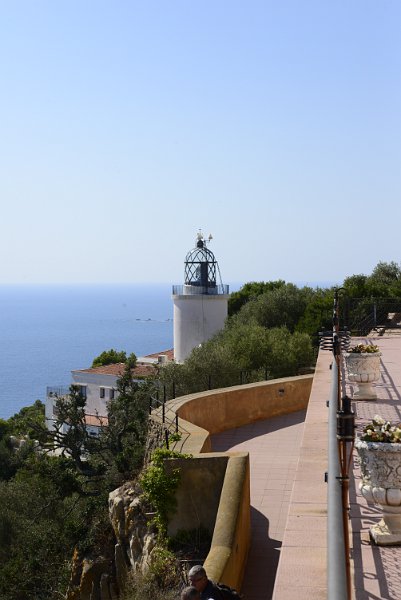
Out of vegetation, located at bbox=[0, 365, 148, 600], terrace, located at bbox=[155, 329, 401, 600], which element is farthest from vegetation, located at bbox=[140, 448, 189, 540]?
vegetation, located at bbox=[0, 365, 148, 600]

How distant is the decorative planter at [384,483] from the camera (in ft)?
16.2

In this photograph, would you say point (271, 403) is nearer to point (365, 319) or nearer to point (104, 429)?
point (104, 429)

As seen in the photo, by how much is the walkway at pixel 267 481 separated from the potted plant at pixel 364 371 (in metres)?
1.42

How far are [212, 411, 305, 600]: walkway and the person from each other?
339cm

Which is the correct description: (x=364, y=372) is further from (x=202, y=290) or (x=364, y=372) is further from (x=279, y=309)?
(x=202, y=290)

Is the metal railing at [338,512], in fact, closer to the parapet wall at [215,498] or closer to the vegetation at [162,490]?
the parapet wall at [215,498]

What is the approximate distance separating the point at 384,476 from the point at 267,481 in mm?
5972

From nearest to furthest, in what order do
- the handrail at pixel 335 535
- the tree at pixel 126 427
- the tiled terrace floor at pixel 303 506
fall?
the handrail at pixel 335 535 → the tiled terrace floor at pixel 303 506 → the tree at pixel 126 427

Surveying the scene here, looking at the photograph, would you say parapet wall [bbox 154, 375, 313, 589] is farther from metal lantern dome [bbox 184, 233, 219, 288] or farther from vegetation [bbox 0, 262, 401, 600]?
metal lantern dome [bbox 184, 233, 219, 288]

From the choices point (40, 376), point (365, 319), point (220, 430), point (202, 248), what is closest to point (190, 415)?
point (220, 430)

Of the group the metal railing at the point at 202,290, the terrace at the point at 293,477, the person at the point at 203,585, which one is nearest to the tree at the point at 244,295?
the metal railing at the point at 202,290

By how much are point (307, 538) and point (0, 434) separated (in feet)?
161

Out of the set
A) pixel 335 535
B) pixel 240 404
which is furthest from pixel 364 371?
pixel 335 535

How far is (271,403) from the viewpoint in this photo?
14.3 meters
